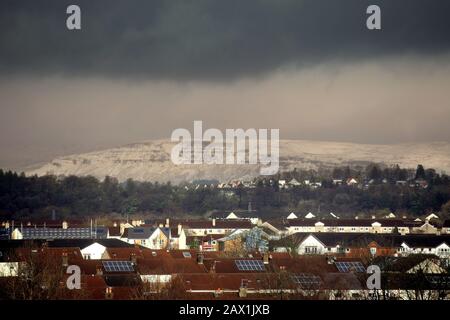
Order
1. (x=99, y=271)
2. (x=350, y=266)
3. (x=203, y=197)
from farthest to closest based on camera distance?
(x=203, y=197) < (x=350, y=266) < (x=99, y=271)

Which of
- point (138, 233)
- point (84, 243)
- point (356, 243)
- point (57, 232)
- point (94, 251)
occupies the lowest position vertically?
point (57, 232)

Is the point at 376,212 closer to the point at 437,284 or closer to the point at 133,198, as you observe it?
the point at 133,198

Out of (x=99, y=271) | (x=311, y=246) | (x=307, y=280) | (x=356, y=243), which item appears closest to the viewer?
(x=307, y=280)

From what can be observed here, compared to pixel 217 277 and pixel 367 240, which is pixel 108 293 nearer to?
pixel 217 277

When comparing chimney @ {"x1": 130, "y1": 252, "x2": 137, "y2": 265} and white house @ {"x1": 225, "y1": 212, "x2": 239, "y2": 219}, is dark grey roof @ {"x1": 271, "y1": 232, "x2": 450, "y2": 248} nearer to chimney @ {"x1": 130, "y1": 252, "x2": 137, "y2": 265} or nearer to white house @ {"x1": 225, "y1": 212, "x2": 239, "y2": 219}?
chimney @ {"x1": 130, "y1": 252, "x2": 137, "y2": 265}

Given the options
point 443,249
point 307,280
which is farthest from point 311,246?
point 307,280

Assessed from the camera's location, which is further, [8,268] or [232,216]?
[232,216]

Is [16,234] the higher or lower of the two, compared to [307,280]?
lower
